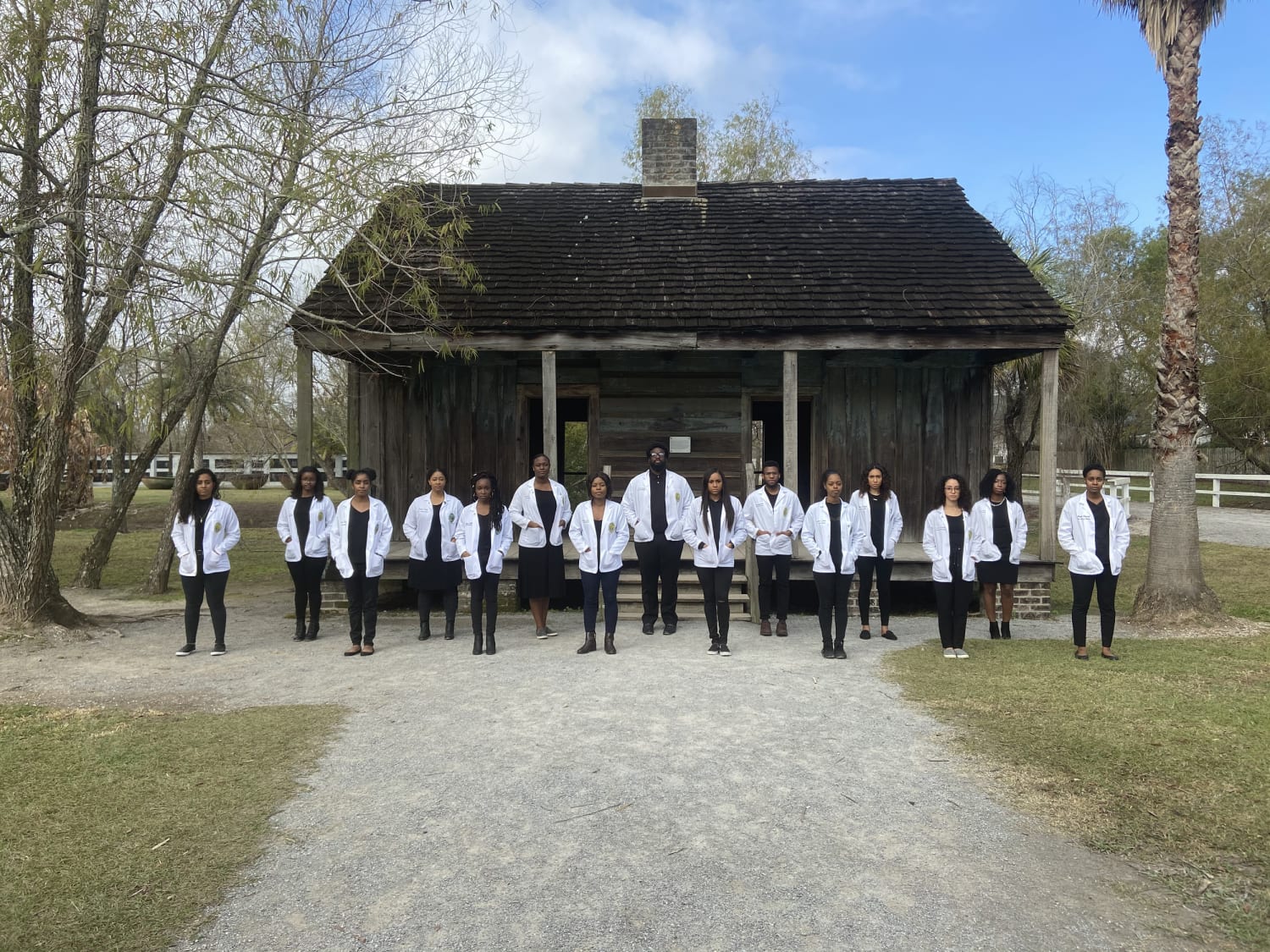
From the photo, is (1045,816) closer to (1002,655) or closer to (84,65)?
(1002,655)

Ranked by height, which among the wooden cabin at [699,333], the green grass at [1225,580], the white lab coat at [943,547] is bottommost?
the green grass at [1225,580]

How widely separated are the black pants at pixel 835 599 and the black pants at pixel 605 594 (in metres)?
1.82

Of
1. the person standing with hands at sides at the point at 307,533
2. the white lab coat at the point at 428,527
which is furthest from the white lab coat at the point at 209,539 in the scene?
the white lab coat at the point at 428,527

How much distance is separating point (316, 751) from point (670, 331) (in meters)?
6.48

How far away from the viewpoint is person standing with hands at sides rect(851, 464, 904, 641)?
757 centimetres

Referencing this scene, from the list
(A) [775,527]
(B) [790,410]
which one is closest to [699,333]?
(B) [790,410]

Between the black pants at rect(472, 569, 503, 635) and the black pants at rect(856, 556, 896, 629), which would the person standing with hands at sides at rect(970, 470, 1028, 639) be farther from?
the black pants at rect(472, 569, 503, 635)

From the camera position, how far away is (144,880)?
3.37 metres

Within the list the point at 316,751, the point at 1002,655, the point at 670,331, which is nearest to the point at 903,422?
the point at 670,331

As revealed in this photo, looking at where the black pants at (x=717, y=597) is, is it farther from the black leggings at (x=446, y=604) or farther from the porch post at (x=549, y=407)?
the porch post at (x=549, y=407)

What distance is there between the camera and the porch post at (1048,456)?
9312 millimetres

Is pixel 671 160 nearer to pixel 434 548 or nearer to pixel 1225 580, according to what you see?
pixel 434 548

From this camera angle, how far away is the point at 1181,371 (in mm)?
8414

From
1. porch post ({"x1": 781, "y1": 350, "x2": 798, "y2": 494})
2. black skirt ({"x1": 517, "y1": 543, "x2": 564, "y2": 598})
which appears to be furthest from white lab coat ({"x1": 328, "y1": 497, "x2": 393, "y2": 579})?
porch post ({"x1": 781, "y1": 350, "x2": 798, "y2": 494})
